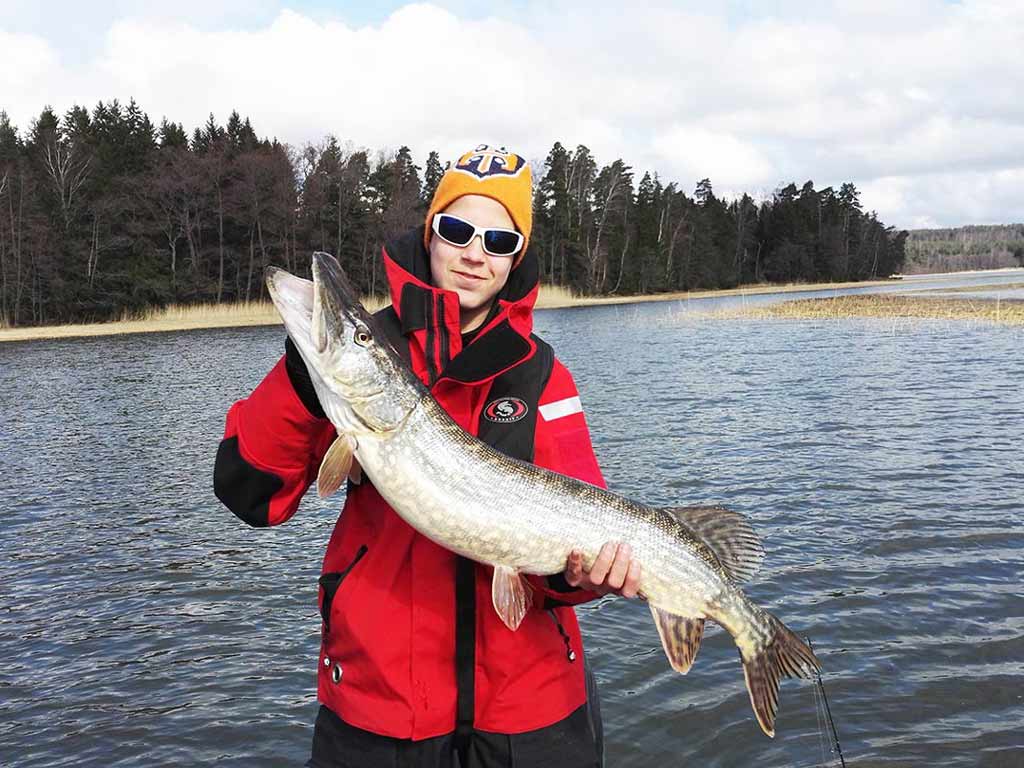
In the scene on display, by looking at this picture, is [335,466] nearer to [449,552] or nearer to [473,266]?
[449,552]

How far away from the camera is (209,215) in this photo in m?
57.2

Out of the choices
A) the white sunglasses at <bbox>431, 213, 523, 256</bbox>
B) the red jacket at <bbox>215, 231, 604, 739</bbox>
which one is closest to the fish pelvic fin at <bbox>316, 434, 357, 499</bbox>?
the red jacket at <bbox>215, 231, 604, 739</bbox>

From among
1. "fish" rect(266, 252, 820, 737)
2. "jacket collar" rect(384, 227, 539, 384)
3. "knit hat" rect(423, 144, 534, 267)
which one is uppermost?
"knit hat" rect(423, 144, 534, 267)

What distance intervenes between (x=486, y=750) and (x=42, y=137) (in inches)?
2566

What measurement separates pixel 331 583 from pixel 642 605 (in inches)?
218

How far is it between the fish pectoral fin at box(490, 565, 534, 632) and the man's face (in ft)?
3.18

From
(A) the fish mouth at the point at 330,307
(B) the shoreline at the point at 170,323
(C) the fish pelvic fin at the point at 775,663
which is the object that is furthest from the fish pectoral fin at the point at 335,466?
(B) the shoreline at the point at 170,323

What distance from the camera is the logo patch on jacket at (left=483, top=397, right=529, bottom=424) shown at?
9.62ft

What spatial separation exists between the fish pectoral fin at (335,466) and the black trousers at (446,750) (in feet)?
2.58

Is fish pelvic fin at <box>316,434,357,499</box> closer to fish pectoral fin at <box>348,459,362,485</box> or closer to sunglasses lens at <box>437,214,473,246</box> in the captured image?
fish pectoral fin at <box>348,459,362,485</box>

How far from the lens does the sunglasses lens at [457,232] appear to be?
308cm

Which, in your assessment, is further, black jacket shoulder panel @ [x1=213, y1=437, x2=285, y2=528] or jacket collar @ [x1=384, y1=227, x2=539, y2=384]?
jacket collar @ [x1=384, y1=227, x2=539, y2=384]

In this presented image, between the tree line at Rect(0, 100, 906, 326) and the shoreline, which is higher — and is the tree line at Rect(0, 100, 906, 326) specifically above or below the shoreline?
above

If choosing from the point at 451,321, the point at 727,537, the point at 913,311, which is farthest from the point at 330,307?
the point at 913,311
